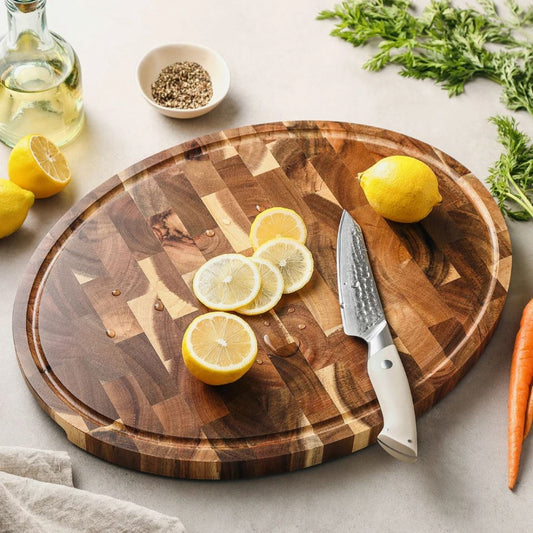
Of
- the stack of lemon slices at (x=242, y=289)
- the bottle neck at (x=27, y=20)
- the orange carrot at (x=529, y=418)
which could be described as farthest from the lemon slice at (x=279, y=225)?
the bottle neck at (x=27, y=20)

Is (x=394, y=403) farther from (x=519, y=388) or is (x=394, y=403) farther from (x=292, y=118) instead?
(x=292, y=118)

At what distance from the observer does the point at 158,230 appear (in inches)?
102

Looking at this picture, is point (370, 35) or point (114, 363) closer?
point (114, 363)

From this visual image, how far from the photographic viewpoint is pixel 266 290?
2.43 m

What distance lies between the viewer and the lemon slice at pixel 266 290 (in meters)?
2.40

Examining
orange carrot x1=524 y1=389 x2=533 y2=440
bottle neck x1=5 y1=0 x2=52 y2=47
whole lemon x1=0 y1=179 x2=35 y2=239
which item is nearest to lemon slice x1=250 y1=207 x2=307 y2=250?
whole lemon x1=0 y1=179 x2=35 y2=239

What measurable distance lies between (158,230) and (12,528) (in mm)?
1052

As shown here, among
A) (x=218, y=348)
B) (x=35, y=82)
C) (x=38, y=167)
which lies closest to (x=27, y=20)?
(x=35, y=82)

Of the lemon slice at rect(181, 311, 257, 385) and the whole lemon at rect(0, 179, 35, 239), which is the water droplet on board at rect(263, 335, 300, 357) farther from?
the whole lemon at rect(0, 179, 35, 239)

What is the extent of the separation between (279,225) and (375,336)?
0.49m

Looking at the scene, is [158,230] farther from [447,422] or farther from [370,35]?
[370,35]

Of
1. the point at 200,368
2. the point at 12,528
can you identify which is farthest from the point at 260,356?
the point at 12,528

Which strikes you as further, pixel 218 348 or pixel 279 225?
pixel 279 225

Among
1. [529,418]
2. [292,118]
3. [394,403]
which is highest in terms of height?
[292,118]
